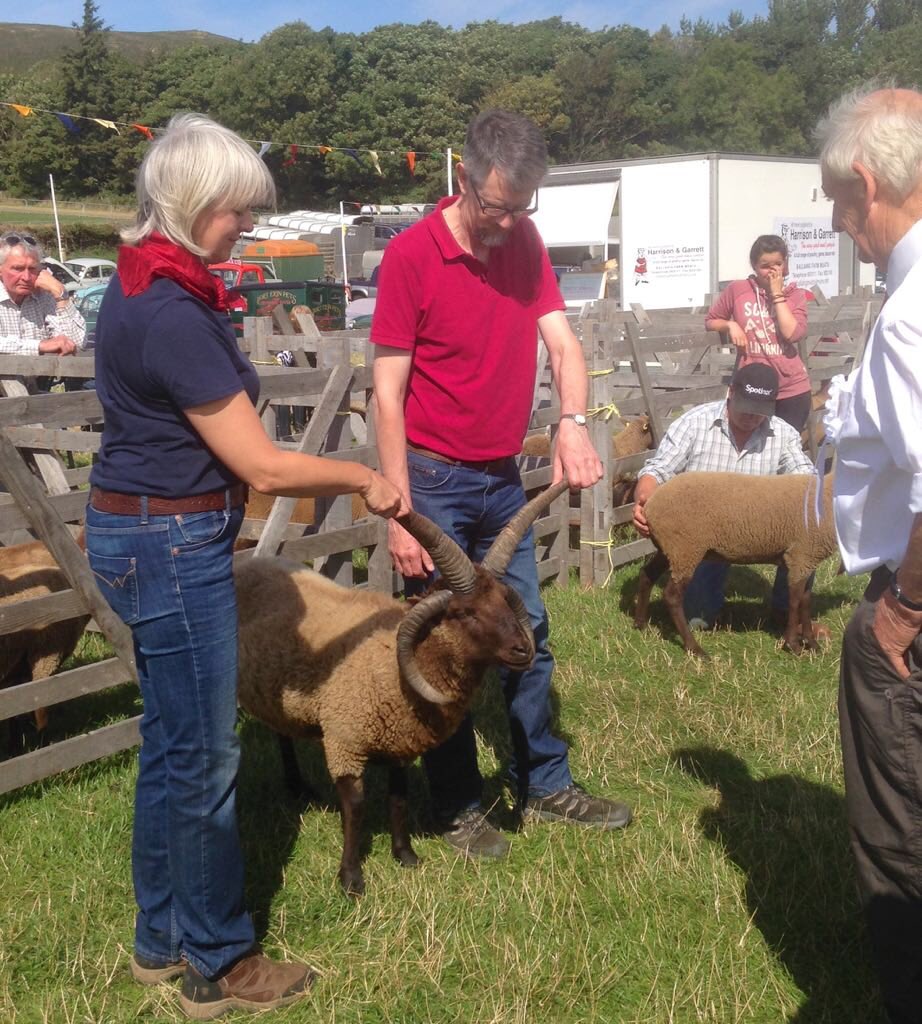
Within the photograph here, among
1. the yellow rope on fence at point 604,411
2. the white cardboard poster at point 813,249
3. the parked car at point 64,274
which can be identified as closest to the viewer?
the yellow rope on fence at point 604,411

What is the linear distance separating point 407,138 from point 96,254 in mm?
33672

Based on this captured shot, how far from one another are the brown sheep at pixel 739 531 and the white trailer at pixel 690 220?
1656 cm

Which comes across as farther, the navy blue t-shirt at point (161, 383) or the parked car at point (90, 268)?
the parked car at point (90, 268)

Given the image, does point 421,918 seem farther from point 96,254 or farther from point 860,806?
point 96,254

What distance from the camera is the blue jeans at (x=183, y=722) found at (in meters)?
2.79

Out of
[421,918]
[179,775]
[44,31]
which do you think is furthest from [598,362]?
[44,31]

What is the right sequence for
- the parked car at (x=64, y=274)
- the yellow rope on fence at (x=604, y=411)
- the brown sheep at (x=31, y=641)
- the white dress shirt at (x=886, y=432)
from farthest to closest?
the parked car at (x=64, y=274) → the yellow rope on fence at (x=604, y=411) → the brown sheep at (x=31, y=641) → the white dress shirt at (x=886, y=432)

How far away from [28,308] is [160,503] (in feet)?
21.3

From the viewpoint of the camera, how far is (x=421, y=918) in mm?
3576

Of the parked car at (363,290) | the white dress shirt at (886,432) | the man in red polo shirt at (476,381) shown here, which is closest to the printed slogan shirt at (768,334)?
the man in red polo shirt at (476,381)

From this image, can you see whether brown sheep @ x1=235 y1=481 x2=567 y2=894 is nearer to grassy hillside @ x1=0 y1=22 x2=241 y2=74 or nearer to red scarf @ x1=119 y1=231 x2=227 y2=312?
red scarf @ x1=119 y1=231 x2=227 y2=312

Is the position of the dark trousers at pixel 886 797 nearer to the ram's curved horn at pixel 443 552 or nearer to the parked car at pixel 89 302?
the ram's curved horn at pixel 443 552

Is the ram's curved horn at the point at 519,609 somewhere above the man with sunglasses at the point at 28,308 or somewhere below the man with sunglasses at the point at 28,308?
below

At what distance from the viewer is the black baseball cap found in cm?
627
